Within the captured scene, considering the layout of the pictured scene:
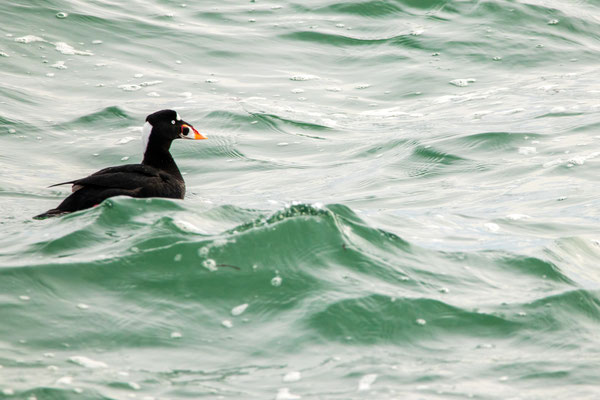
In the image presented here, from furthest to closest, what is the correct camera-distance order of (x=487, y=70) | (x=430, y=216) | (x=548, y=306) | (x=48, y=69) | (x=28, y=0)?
(x=28, y=0), (x=487, y=70), (x=48, y=69), (x=430, y=216), (x=548, y=306)

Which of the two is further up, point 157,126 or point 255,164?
point 157,126

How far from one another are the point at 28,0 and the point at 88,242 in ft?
28.4

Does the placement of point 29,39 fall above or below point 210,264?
below

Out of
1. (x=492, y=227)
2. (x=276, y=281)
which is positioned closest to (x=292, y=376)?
(x=276, y=281)

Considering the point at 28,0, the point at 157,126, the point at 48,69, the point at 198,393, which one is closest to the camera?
the point at 198,393

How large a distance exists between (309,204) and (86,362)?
6.85 ft

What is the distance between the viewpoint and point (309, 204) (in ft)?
18.9

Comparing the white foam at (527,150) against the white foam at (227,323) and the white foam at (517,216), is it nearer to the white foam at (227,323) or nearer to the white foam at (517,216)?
the white foam at (517,216)

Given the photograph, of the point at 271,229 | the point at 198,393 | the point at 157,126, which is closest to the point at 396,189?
the point at 157,126

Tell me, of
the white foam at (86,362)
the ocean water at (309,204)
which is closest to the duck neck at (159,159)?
the ocean water at (309,204)

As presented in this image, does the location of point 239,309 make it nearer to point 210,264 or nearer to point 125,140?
point 210,264

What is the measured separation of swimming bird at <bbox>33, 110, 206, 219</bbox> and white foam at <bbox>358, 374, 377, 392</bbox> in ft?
10.1

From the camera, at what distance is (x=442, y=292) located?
201 inches

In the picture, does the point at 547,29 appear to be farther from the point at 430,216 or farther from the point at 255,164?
the point at 430,216
